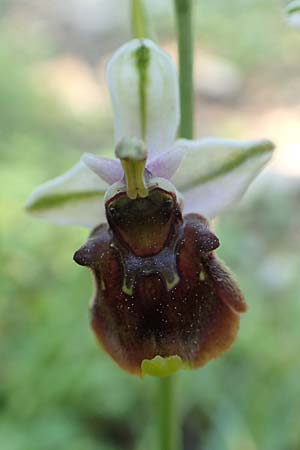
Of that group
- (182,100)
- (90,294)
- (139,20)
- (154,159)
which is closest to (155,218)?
(154,159)

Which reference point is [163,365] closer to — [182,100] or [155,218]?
[155,218]

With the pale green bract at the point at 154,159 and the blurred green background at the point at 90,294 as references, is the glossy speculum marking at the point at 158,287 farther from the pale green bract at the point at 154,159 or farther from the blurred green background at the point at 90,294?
the blurred green background at the point at 90,294

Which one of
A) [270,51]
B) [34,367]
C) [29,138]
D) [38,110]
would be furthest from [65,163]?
[270,51]

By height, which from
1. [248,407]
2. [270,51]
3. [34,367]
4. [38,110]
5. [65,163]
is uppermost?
[270,51]

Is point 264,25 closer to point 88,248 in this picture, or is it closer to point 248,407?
point 248,407

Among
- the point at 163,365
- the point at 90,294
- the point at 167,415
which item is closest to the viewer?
the point at 163,365

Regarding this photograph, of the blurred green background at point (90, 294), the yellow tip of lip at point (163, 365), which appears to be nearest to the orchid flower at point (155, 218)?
the yellow tip of lip at point (163, 365)
